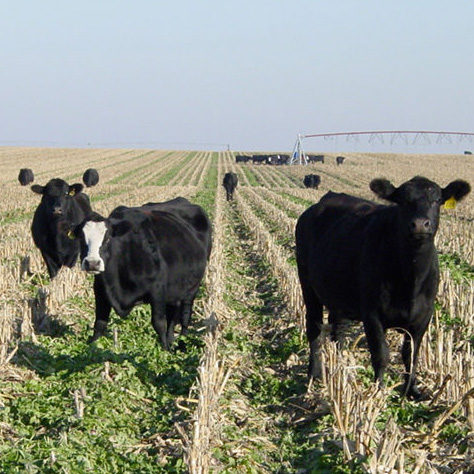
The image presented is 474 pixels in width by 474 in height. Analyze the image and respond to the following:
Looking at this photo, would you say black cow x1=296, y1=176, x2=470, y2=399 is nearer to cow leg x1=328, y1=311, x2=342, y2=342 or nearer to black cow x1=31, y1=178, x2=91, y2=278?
cow leg x1=328, y1=311, x2=342, y2=342

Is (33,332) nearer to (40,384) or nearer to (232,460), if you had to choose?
(40,384)

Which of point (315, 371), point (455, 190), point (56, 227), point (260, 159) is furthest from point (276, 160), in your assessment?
point (455, 190)

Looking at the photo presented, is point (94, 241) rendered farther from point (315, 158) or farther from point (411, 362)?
point (315, 158)

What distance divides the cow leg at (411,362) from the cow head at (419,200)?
2.91 ft

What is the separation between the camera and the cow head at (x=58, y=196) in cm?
1111

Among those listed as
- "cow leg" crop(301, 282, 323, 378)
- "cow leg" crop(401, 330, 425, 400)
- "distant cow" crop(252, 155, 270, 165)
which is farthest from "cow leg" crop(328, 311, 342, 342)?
"distant cow" crop(252, 155, 270, 165)

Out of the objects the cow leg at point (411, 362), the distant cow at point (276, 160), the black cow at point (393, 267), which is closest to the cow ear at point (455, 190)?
the black cow at point (393, 267)

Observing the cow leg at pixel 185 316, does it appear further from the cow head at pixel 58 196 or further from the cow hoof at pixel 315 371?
the cow head at pixel 58 196

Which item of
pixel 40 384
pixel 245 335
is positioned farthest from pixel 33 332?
pixel 245 335

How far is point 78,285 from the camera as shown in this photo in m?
10.6

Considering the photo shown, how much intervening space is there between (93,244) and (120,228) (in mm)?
506

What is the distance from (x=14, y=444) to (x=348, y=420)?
232 cm

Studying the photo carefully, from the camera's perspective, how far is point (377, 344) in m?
5.94

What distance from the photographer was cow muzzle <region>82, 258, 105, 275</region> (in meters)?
7.12
